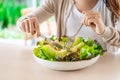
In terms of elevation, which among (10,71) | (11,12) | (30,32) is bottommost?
(10,71)

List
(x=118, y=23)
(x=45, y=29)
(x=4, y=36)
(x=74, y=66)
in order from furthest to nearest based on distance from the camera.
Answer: (x=4, y=36)
(x=45, y=29)
(x=118, y=23)
(x=74, y=66)

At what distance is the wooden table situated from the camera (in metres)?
1.00

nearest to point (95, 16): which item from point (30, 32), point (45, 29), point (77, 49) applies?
point (77, 49)

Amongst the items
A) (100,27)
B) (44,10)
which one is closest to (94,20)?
(100,27)

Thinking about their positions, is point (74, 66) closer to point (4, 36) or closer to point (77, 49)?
point (77, 49)

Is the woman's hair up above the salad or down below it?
above

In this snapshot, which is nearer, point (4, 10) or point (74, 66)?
point (74, 66)

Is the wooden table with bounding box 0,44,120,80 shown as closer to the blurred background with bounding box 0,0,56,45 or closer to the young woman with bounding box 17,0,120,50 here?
the young woman with bounding box 17,0,120,50

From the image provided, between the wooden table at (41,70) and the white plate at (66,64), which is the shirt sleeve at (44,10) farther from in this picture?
the white plate at (66,64)

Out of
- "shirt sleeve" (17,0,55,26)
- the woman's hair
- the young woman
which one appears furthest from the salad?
"shirt sleeve" (17,0,55,26)

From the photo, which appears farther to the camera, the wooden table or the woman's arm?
the woman's arm

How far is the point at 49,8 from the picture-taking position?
1562mm

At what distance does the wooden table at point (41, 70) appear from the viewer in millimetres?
1002

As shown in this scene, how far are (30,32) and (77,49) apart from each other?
10.1 inches
